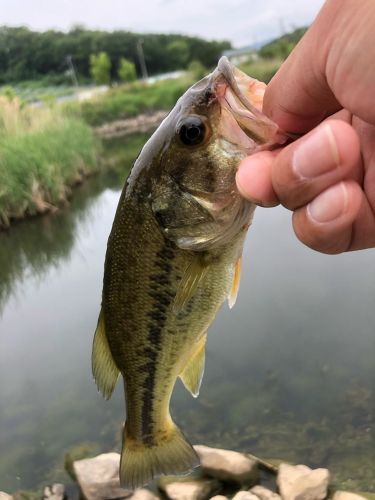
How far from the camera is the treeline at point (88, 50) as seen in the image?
74938 mm

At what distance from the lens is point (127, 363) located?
7.79ft

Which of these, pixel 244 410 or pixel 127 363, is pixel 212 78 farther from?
pixel 244 410

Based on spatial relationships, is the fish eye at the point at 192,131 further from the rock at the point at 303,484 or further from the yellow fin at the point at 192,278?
the rock at the point at 303,484

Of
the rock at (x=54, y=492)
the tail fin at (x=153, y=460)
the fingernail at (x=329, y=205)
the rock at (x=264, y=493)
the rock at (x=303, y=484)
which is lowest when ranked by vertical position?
the rock at (x=54, y=492)

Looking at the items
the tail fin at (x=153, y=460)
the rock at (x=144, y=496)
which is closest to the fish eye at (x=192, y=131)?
the tail fin at (x=153, y=460)

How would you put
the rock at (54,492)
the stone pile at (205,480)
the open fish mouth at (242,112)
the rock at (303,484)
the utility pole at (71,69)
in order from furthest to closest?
the utility pole at (71,69), the rock at (54,492), the stone pile at (205,480), the rock at (303,484), the open fish mouth at (242,112)

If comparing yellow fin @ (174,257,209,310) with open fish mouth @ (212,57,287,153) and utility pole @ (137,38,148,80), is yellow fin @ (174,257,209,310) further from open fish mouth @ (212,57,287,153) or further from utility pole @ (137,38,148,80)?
utility pole @ (137,38,148,80)

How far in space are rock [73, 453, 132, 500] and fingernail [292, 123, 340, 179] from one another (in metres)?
3.75

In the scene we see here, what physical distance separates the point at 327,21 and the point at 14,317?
767 cm

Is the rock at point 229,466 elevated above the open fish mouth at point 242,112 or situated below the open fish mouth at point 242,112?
below

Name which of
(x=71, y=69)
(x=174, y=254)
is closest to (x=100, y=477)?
(x=174, y=254)

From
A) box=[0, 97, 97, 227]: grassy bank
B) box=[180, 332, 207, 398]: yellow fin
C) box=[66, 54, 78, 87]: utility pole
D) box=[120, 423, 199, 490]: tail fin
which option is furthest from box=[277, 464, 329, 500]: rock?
box=[66, 54, 78, 87]: utility pole

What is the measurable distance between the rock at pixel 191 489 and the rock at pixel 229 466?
0.09 meters

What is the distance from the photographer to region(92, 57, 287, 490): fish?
Result: 176cm
